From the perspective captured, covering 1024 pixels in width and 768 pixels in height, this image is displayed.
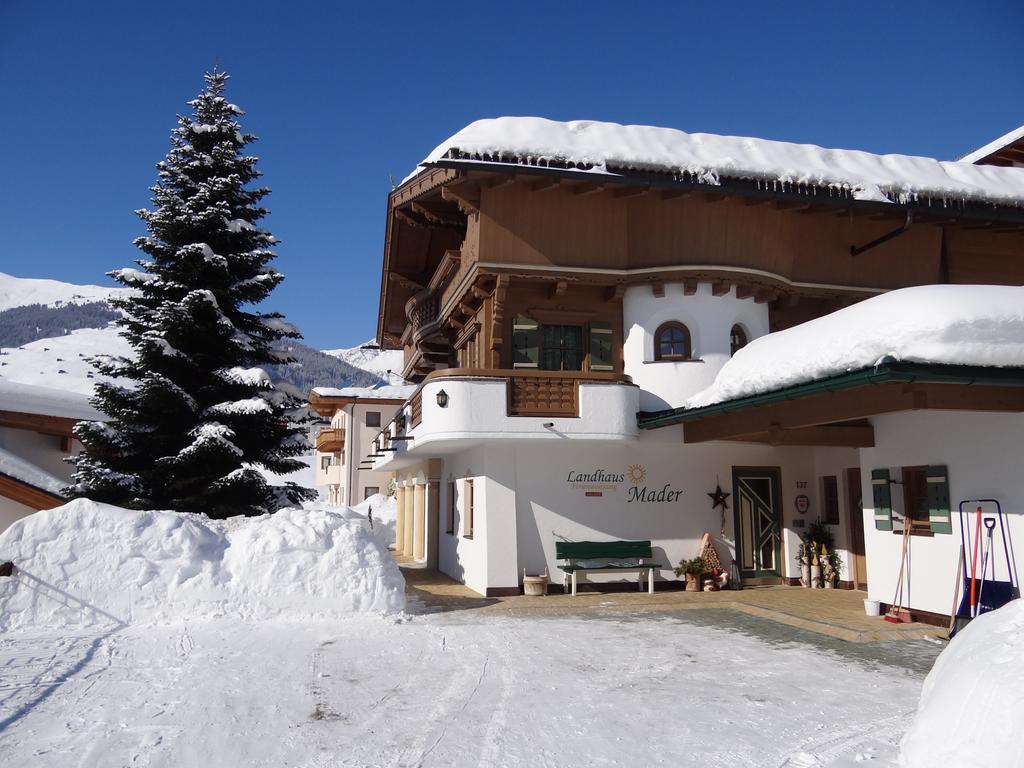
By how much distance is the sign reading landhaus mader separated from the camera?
1630cm

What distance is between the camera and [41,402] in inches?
793

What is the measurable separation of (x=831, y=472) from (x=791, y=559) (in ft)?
6.74

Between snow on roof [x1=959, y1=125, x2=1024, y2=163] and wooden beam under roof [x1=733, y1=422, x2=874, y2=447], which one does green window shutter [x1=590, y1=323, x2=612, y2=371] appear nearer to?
wooden beam under roof [x1=733, y1=422, x2=874, y2=447]

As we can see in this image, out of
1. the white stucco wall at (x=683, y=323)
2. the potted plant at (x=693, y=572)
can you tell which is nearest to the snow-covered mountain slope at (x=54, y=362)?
the white stucco wall at (x=683, y=323)

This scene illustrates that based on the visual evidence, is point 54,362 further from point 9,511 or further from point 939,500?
point 939,500

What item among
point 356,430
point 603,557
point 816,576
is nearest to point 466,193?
point 603,557

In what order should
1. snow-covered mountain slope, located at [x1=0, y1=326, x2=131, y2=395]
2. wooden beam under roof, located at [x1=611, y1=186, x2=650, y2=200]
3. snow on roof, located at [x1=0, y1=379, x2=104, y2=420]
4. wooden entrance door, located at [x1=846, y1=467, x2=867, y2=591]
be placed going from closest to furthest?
wooden beam under roof, located at [x1=611, y1=186, x2=650, y2=200], wooden entrance door, located at [x1=846, y1=467, x2=867, y2=591], snow on roof, located at [x1=0, y1=379, x2=104, y2=420], snow-covered mountain slope, located at [x1=0, y1=326, x2=131, y2=395]

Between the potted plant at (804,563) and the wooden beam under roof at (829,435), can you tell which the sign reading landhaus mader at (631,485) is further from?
the potted plant at (804,563)

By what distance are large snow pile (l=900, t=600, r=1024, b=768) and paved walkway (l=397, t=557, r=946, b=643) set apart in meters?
5.78

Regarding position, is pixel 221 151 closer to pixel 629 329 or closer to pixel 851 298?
pixel 629 329

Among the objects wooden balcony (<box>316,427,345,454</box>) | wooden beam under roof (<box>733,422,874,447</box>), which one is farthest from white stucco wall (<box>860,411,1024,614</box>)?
wooden balcony (<box>316,427,345,454</box>)

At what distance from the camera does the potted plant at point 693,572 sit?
53.5 feet

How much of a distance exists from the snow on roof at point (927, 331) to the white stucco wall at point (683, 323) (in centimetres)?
531

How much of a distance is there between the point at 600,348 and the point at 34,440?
14.2 metres
